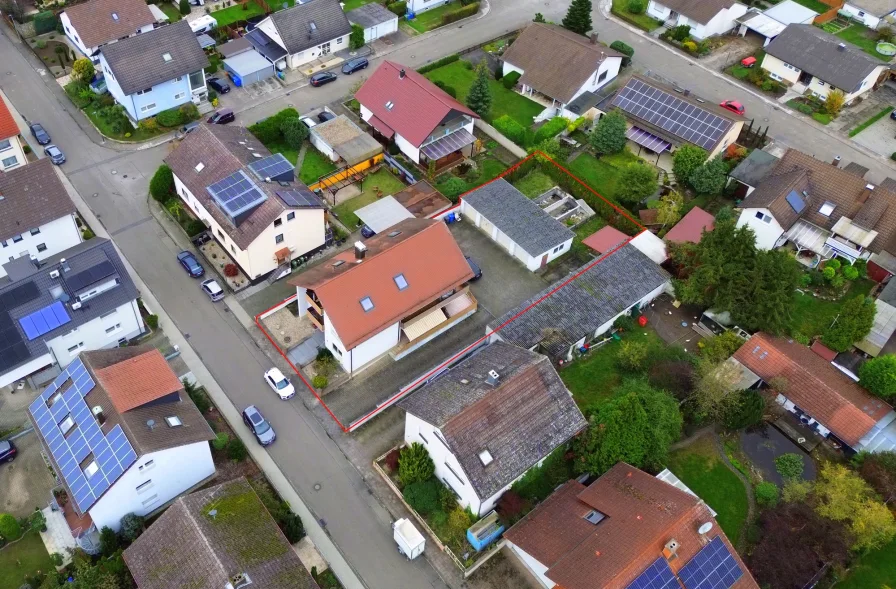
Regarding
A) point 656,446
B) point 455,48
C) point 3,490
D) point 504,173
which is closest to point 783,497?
point 656,446

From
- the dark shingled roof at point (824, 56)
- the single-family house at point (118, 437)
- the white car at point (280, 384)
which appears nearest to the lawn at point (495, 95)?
the dark shingled roof at point (824, 56)

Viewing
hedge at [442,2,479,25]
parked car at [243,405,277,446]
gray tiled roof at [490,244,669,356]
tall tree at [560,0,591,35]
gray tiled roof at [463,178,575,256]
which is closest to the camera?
parked car at [243,405,277,446]

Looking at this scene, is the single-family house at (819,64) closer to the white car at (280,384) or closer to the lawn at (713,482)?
the lawn at (713,482)

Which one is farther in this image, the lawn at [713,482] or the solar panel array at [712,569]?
the lawn at [713,482]

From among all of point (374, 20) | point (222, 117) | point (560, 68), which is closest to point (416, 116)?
point (560, 68)

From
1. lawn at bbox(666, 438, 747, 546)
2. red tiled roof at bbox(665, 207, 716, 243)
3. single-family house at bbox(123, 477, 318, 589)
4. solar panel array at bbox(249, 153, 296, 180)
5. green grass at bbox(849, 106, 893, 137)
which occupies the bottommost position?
lawn at bbox(666, 438, 747, 546)

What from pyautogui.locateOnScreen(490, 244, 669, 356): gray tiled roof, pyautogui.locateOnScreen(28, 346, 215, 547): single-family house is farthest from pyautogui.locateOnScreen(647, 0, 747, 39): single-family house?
pyautogui.locateOnScreen(28, 346, 215, 547): single-family house

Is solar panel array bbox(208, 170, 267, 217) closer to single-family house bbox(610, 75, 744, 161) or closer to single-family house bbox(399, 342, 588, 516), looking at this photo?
single-family house bbox(399, 342, 588, 516)
